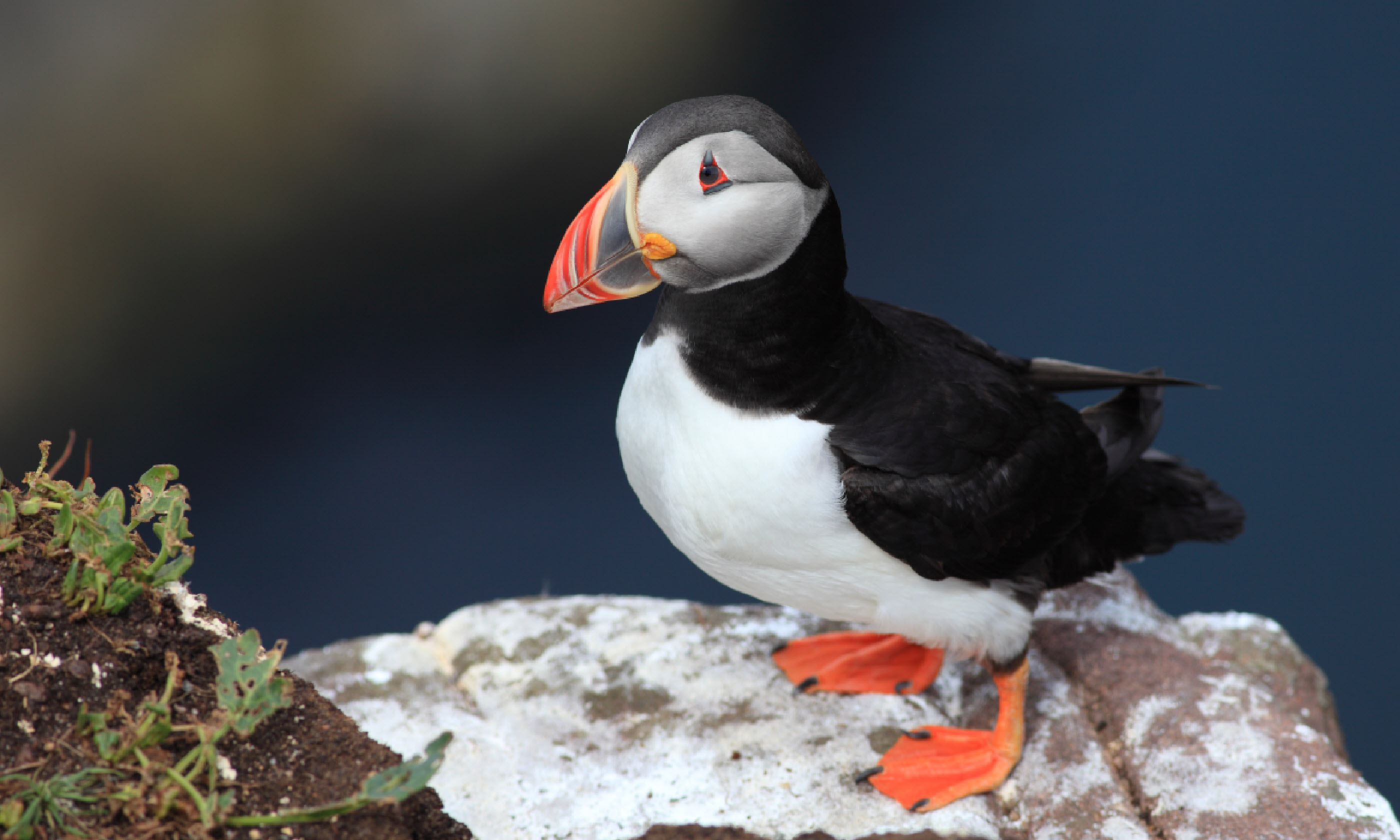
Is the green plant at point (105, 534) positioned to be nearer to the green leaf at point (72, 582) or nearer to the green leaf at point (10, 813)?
the green leaf at point (72, 582)

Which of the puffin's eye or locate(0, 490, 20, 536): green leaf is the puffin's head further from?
locate(0, 490, 20, 536): green leaf

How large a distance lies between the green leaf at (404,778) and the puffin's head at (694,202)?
0.95 meters

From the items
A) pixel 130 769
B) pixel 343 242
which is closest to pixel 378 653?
pixel 130 769

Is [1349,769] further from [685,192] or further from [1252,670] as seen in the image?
[685,192]

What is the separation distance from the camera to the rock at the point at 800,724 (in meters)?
2.74

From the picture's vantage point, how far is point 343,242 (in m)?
5.66

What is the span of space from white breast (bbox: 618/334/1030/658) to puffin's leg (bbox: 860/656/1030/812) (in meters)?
0.16

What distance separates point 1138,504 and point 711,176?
5.40 ft

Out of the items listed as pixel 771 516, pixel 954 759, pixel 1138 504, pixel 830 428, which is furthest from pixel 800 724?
pixel 1138 504

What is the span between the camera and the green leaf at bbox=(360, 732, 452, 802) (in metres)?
1.66

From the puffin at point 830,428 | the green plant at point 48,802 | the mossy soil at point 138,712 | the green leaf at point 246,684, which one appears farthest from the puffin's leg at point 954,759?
the green plant at point 48,802

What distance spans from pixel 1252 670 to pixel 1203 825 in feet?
2.69

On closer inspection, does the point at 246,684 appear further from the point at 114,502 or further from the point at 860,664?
the point at 860,664

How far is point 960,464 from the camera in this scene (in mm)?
2627
